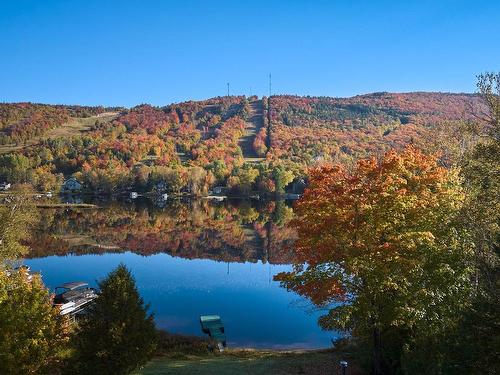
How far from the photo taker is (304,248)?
2328 cm

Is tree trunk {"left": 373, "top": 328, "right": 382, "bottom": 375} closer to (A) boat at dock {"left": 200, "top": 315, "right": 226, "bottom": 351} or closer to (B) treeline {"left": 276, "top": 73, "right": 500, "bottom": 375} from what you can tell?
(B) treeline {"left": 276, "top": 73, "right": 500, "bottom": 375}

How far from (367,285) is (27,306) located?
15457 millimetres

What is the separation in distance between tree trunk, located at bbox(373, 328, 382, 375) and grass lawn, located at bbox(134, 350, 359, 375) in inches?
95.0

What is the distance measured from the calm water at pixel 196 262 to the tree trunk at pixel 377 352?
6.31 metres

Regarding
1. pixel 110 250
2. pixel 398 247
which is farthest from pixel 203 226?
pixel 398 247

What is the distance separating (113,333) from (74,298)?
26613 millimetres

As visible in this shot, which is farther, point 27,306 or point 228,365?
point 228,365

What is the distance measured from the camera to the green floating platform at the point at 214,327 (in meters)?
37.4

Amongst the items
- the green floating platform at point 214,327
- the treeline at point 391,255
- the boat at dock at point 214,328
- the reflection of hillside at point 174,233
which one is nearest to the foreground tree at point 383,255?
the treeline at point 391,255

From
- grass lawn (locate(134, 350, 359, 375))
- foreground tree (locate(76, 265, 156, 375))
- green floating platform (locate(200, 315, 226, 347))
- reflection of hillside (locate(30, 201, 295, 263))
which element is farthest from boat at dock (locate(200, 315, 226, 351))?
reflection of hillside (locate(30, 201, 295, 263))

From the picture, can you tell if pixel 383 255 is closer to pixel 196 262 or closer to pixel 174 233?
pixel 196 262

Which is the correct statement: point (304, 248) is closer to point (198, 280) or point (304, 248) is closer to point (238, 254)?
point (198, 280)

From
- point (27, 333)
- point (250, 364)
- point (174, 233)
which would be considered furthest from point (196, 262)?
point (27, 333)

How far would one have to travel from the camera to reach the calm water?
42.3 meters
